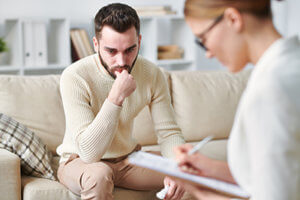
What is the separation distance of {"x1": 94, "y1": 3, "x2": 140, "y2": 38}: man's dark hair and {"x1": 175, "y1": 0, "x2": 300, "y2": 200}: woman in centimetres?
83

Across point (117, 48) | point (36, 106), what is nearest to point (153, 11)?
point (36, 106)

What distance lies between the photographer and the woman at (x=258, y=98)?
88cm

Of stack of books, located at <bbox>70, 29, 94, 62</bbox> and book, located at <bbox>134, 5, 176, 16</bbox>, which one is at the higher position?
book, located at <bbox>134, 5, 176, 16</bbox>

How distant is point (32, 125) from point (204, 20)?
5.08 ft

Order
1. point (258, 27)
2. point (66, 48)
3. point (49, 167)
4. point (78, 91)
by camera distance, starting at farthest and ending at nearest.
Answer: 1. point (66, 48)
2. point (49, 167)
3. point (78, 91)
4. point (258, 27)

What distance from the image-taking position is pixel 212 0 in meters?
1.02

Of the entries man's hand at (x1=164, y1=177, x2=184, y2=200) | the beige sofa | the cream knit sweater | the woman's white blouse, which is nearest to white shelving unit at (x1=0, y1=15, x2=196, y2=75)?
the beige sofa

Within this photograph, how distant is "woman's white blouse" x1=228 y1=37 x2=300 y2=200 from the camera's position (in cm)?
88

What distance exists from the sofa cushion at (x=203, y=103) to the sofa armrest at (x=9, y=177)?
112cm

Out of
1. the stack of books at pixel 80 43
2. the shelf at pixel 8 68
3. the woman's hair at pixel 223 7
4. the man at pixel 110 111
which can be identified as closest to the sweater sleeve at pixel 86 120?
the man at pixel 110 111

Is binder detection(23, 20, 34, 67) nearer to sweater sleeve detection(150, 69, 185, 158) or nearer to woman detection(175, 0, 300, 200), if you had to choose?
sweater sleeve detection(150, 69, 185, 158)

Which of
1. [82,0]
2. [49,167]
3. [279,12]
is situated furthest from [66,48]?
[279,12]

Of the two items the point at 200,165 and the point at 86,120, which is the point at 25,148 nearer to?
the point at 86,120

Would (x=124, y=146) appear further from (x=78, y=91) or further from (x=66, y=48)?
(x=66, y=48)
